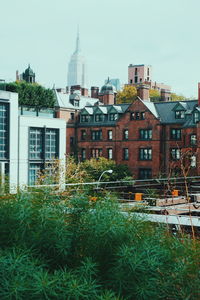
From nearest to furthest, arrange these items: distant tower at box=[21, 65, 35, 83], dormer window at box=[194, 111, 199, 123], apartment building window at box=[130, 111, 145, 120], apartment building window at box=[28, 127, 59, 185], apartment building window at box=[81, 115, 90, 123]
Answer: apartment building window at box=[28, 127, 59, 185], dormer window at box=[194, 111, 199, 123], apartment building window at box=[130, 111, 145, 120], apartment building window at box=[81, 115, 90, 123], distant tower at box=[21, 65, 35, 83]

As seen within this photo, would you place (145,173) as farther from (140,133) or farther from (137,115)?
(137,115)

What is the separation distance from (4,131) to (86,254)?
3231 cm

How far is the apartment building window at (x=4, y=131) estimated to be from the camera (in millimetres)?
38062

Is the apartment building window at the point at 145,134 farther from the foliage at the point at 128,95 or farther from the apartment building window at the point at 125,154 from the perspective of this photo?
the foliage at the point at 128,95

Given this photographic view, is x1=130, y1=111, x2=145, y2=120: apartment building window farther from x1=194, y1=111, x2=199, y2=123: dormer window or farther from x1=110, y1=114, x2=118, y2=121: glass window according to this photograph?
x1=194, y1=111, x2=199, y2=123: dormer window

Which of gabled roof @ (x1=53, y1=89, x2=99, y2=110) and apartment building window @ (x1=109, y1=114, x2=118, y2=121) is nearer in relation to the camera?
apartment building window @ (x1=109, y1=114, x2=118, y2=121)

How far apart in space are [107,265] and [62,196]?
187 cm

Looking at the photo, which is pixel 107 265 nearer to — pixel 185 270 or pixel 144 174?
pixel 185 270

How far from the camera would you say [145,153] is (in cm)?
5241

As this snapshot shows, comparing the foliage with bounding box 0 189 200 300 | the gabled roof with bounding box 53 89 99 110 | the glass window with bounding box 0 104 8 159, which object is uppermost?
the gabled roof with bounding box 53 89 99 110

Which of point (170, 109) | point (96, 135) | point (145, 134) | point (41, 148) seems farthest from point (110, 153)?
point (41, 148)

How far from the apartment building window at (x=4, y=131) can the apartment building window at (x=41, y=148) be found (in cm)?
252

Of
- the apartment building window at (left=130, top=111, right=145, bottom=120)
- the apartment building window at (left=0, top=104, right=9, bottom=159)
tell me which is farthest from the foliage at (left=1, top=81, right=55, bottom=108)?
the apartment building window at (left=130, top=111, right=145, bottom=120)

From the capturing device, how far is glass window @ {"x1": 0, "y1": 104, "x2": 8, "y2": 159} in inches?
1499
